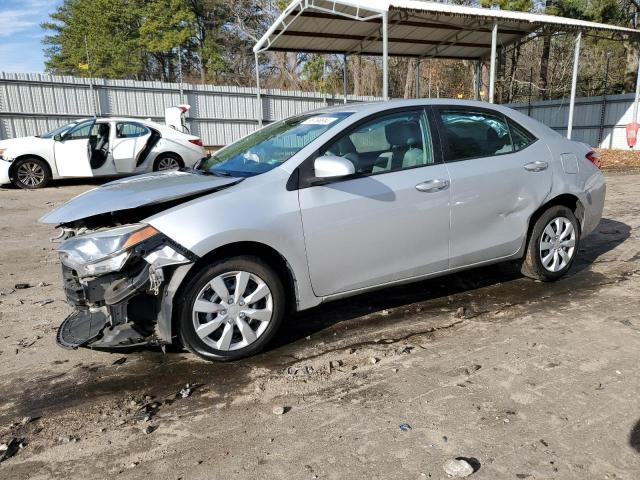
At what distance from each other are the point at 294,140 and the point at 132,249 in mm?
1454

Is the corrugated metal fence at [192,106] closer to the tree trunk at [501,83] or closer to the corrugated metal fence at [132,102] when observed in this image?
the corrugated metal fence at [132,102]

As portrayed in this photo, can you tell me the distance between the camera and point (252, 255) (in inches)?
133

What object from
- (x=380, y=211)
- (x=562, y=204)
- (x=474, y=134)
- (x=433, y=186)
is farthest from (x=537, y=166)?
(x=380, y=211)

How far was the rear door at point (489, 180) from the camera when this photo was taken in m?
4.09

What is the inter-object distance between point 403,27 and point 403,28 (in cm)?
10

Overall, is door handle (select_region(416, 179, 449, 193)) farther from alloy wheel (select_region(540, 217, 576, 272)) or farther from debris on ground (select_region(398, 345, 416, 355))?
alloy wheel (select_region(540, 217, 576, 272))

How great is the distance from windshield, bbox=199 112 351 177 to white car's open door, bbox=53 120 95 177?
8.23 m

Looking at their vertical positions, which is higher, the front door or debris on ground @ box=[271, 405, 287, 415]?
the front door

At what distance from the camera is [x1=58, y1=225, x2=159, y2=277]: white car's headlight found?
3070 millimetres

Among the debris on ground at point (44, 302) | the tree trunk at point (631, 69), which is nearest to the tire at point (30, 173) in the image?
the debris on ground at point (44, 302)

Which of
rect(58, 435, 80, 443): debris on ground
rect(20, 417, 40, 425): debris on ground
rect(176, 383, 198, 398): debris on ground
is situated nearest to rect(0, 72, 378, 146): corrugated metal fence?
rect(176, 383, 198, 398): debris on ground

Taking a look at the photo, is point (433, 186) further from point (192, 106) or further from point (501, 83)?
point (501, 83)

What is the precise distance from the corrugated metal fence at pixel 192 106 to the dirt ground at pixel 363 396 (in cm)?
1399

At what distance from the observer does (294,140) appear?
3.85m
